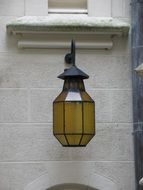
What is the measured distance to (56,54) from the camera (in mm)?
5094

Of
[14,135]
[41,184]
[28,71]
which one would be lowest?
[41,184]

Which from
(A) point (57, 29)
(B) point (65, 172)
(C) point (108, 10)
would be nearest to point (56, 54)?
(A) point (57, 29)

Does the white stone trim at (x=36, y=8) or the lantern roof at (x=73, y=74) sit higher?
the white stone trim at (x=36, y=8)

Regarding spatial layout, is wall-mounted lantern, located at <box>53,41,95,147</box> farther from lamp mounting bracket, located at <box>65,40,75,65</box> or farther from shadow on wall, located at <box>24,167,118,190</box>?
shadow on wall, located at <box>24,167,118,190</box>

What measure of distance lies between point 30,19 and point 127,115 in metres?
1.07

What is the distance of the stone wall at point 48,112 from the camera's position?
195 inches

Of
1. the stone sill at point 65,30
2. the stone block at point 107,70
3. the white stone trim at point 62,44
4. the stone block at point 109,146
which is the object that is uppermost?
the stone sill at point 65,30

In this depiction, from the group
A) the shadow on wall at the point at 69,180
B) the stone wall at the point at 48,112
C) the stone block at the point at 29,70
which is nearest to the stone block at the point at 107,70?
the stone wall at the point at 48,112

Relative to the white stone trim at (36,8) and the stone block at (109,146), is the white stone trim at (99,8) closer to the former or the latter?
the white stone trim at (36,8)

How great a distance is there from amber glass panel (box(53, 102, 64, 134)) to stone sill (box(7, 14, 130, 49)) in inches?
24.8

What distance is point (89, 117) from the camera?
4633 millimetres

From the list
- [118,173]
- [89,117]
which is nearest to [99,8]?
[89,117]

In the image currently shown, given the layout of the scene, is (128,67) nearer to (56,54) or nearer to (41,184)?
(56,54)

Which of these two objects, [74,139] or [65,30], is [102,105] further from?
[65,30]
